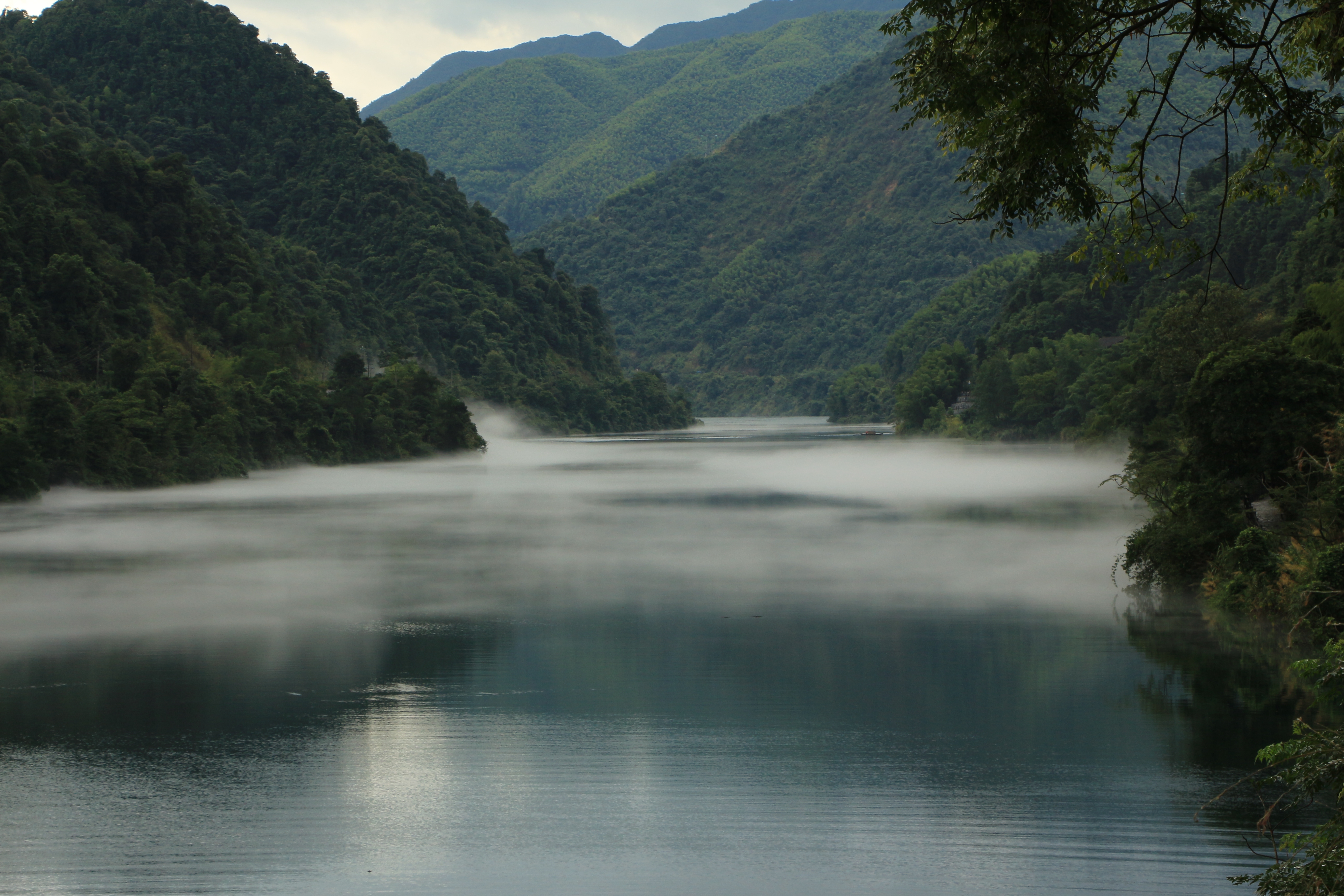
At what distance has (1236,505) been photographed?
2214cm

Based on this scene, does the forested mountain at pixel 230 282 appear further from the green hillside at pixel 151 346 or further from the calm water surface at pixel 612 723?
the calm water surface at pixel 612 723

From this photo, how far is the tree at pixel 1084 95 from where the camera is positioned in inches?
313

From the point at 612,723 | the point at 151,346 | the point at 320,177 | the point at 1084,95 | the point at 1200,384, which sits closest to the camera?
the point at 1084,95

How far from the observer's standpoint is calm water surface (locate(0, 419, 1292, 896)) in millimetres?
10195

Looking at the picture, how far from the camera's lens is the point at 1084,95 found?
8.07 metres

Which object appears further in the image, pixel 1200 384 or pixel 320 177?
pixel 320 177

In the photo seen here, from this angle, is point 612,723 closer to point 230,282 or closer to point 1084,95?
point 1084,95

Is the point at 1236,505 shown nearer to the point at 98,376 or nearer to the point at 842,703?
the point at 842,703

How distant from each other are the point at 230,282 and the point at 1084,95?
81686 mm

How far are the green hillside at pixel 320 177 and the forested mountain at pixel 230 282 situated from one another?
249 millimetres

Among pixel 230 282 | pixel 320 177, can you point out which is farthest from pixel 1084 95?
pixel 320 177

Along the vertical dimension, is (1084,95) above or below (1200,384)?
above

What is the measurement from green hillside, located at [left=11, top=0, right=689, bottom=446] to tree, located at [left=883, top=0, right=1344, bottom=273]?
372ft

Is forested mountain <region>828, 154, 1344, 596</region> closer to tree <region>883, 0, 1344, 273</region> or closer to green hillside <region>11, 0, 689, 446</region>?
tree <region>883, 0, 1344, 273</region>
